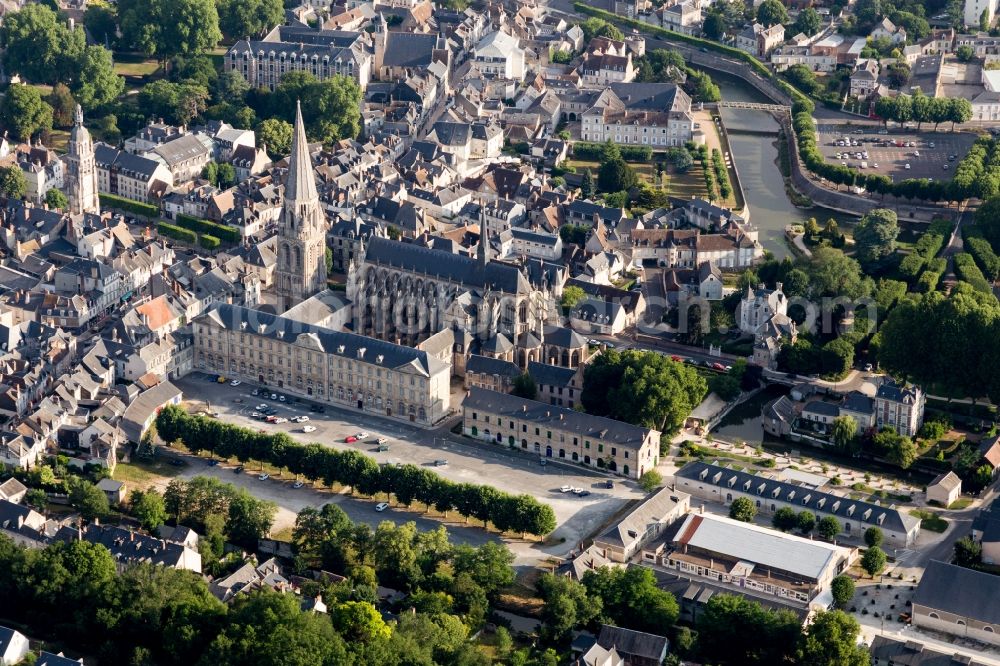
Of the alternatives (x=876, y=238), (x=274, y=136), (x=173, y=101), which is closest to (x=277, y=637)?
(x=876, y=238)

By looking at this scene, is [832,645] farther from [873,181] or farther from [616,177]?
[873,181]

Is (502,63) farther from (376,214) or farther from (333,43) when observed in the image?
(376,214)

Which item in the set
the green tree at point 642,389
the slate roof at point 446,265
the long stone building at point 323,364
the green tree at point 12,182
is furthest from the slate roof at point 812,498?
the green tree at point 12,182

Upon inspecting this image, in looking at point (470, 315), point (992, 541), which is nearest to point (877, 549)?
point (992, 541)

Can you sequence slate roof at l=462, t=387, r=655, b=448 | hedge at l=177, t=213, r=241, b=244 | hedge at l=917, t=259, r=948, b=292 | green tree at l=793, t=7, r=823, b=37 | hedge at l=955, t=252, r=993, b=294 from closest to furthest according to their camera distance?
slate roof at l=462, t=387, r=655, b=448 < hedge at l=955, t=252, r=993, b=294 < hedge at l=917, t=259, r=948, b=292 < hedge at l=177, t=213, r=241, b=244 < green tree at l=793, t=7, r=823, b=37

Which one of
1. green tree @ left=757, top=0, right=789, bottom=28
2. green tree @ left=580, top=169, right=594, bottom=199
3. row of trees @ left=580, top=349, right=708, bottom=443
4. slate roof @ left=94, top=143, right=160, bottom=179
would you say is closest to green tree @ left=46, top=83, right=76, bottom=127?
slate roof @ left=94, top=143, right=160, bottom=179

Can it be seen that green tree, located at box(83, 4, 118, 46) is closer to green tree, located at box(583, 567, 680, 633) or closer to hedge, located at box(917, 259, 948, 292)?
hedge, located at box(917, 259, 948, 292)
